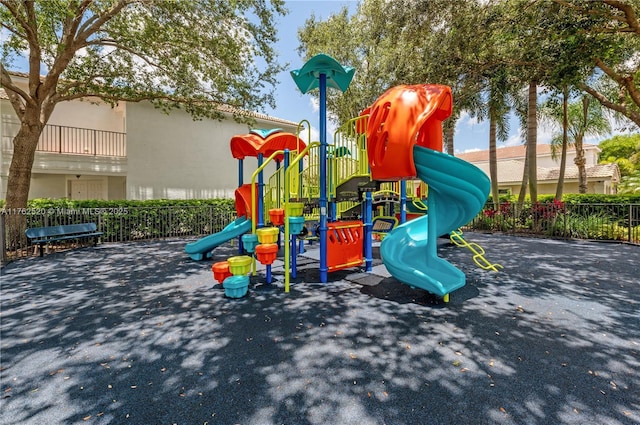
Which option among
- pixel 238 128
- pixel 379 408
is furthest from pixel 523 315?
pixel 238 128

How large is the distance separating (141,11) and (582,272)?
1498 centimetres

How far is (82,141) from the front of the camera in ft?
49.5

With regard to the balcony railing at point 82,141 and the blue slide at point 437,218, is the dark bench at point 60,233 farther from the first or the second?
the blue slide at point 437,218

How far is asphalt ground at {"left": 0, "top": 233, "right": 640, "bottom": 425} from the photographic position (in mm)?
2570

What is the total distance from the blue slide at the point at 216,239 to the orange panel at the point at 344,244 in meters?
2.54

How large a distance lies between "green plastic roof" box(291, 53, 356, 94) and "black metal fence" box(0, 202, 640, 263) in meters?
9.54

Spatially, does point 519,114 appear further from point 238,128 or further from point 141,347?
point 141,347

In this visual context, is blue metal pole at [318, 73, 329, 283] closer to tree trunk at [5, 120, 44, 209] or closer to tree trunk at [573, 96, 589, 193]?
tree trunk at [5, 120, 44, 209]

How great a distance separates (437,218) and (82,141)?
55.8 feet

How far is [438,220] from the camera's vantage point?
596 centimetres

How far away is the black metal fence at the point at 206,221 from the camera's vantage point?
1065 cm

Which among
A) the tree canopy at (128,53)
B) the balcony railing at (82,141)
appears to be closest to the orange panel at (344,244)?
the tree canopy at (128,53)

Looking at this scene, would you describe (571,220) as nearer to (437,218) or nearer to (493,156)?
(493,156)

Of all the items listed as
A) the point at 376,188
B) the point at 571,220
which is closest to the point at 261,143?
the point at 376,188
